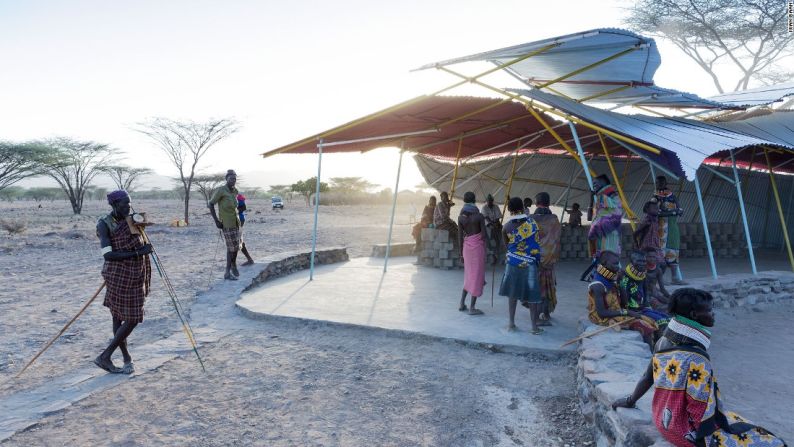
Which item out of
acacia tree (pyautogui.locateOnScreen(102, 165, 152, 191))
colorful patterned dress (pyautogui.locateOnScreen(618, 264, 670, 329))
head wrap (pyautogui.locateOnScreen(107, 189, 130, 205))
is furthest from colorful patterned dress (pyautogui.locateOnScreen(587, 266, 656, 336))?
acacia tree (pyautogui.locateOnScreen(102, 165, 152, 191))

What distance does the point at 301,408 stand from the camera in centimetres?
375

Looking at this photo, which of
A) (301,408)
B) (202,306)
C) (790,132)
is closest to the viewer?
(301,408)

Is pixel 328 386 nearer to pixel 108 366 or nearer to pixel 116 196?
pixel 108 366

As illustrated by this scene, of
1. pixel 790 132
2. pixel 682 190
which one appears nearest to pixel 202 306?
pixel 790 132

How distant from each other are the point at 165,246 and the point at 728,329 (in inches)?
563

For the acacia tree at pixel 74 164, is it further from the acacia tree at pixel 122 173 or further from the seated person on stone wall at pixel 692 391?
the seated person on stone wall at pixel 692 391

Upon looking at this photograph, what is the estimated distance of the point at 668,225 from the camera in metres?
7.31

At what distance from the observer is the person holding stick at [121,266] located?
4.10m

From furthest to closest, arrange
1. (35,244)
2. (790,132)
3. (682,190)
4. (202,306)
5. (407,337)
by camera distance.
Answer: (35,244), (682,190), (790,132), (202,306), (407,337)

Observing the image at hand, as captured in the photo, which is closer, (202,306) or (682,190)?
(202,306)

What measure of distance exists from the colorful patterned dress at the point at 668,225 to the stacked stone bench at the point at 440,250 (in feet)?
12.2

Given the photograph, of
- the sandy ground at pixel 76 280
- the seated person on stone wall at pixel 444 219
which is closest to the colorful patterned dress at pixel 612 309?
the sandy ground at pixel 76 280

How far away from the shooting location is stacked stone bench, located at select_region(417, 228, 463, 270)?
9.80m

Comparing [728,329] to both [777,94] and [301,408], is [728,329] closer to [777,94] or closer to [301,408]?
[301,408]
